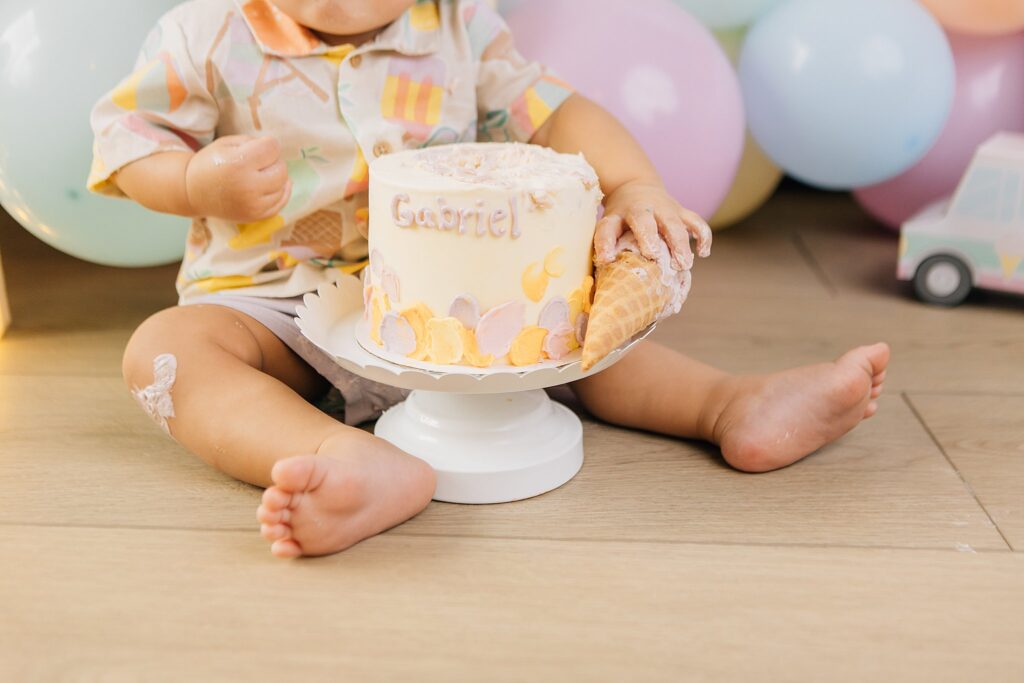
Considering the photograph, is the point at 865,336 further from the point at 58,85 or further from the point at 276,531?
the point at 58,85

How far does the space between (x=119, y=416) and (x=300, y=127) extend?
348 mm

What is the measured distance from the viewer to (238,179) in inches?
37.4

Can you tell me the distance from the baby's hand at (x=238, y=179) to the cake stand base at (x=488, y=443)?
Answer: 8.7 inches

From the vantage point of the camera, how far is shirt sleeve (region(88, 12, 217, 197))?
1.03m

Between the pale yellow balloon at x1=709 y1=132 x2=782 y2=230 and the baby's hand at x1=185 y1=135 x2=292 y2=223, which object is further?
the pale yellow balloon at x1=709 y1=132 x2=782 y2=230

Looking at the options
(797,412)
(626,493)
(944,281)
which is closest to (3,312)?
(626,493)

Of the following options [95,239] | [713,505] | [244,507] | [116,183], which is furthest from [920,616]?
[95,239]

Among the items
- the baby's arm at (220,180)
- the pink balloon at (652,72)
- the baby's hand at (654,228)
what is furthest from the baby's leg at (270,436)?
the pink balloon at (652,72)

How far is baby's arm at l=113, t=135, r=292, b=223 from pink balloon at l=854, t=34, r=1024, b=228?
3.39ft

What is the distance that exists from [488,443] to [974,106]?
1.02 meters

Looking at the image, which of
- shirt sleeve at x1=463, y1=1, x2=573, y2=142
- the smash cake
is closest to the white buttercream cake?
the smash cake

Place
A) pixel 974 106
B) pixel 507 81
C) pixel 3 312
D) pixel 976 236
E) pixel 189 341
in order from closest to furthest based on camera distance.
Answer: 1. pixel 189 341
2. pixel 507 81
3. pixel 3 312
4. pixel 976 236
5. pixel 974 106

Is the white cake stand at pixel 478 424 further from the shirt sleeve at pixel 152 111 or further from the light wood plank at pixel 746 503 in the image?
the shirt sleeve at pixel 152 111

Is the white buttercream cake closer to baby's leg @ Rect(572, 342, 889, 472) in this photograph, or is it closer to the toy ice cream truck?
baby's leg @ Rect(572, 342, 889, 472)
